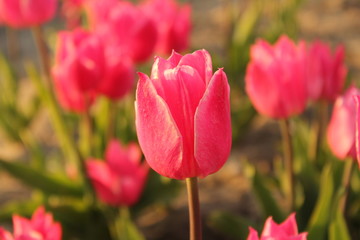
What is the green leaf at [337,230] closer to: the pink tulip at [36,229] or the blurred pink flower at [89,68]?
the pink tulip at [36,229]

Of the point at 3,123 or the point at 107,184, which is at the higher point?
the point at 3,123

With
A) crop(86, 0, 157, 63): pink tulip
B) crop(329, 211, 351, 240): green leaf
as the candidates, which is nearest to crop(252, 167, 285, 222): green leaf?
crop(329, 211, 351, 240): green leaf

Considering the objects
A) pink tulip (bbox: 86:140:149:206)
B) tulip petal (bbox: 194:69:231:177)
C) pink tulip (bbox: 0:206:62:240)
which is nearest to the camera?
tulip petal (bbox: 194:69:231:177)

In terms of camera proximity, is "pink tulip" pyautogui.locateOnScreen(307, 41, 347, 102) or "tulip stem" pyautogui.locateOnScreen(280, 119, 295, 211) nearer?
"tulip stem" pyautogui.locateOnScreen(280, 119, 295, 211)

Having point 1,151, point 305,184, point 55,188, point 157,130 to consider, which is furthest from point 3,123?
point 157,130

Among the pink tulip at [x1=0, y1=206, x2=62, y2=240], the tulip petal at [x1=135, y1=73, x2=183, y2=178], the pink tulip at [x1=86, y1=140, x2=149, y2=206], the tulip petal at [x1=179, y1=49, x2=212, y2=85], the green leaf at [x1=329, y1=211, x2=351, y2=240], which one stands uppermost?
the pink tulip at [x1=86, y1=140, x2=149, y2=206]

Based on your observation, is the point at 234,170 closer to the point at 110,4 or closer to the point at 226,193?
the point at 226,193

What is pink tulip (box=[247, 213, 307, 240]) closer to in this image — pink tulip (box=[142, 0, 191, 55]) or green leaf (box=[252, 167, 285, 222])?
green leaf (box=[252, 167, 285, 222])

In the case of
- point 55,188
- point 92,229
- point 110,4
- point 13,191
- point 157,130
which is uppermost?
point 110,4
